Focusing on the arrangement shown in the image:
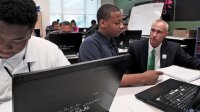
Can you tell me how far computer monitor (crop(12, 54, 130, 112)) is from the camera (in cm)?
54

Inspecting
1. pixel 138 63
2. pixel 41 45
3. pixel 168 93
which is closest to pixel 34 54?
pixel 41 45

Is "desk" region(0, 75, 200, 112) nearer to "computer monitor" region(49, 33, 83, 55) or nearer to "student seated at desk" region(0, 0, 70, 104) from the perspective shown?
"student seated at desk" region(0, 0, 70, 104)

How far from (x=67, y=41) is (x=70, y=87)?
95.6 inches

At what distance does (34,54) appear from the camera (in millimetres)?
1134

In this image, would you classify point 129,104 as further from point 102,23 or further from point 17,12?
point 102,23

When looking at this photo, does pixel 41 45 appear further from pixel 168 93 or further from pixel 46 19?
pixel 46 19

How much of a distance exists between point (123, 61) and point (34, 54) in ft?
1.83

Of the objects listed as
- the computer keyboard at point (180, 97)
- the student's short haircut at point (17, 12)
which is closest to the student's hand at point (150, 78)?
the computer keyboard at point (180, 97)

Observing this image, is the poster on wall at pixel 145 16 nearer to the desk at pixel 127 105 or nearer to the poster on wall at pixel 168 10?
the poster on wall at pixel 168 10

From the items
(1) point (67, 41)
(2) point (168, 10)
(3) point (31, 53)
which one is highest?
(2) point (168, 10)

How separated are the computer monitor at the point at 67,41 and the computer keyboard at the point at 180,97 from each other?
6.49 ft

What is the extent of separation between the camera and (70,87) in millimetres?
640

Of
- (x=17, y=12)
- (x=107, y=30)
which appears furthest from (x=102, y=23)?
(x=17, y=12)

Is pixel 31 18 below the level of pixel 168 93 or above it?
above
